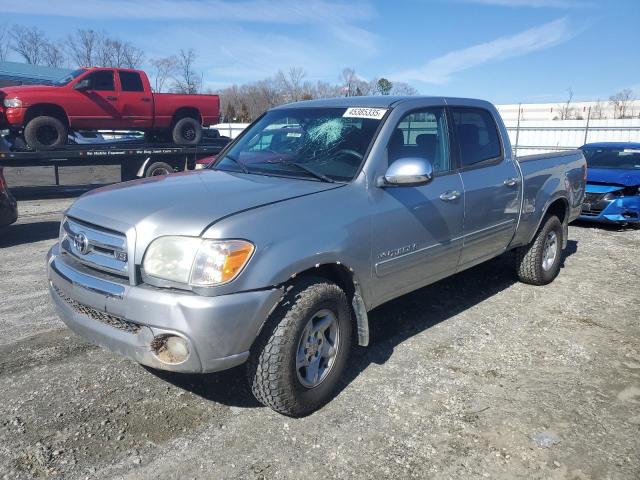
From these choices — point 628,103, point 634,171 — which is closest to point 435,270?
point 634,171

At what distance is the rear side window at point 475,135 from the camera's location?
434 cm

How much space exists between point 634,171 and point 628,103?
60119mm

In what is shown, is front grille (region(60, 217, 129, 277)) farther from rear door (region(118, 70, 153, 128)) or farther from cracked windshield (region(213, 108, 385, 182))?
rear door (region(118, 70, 153, 128))

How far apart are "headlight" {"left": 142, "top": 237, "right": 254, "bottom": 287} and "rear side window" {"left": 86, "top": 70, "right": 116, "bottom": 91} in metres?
10.9

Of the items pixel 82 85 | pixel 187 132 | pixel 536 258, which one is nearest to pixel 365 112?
pixel 536 258

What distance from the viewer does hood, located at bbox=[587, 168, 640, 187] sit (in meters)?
8.74

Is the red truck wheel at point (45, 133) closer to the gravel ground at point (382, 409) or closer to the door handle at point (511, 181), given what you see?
the gravel ground at point (382, 409)

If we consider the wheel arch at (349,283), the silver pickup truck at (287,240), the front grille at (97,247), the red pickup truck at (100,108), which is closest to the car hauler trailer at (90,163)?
the red pickup truck at (100,108)

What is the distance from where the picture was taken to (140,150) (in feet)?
41.1

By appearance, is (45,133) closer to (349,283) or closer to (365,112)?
(365,112)

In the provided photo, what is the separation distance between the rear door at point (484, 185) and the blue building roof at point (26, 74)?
40092 mm

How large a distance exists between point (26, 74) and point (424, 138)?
147 feet

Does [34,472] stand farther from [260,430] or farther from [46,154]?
[46,154]

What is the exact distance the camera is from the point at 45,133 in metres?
11.3
